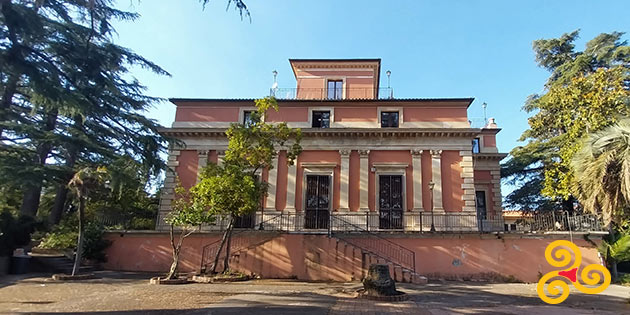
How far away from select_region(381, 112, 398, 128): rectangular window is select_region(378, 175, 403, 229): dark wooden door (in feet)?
9.49

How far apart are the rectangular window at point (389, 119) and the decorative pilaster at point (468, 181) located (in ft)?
12.5

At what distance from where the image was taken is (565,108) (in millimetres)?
16203

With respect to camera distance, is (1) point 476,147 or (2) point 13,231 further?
(1) point 476,147

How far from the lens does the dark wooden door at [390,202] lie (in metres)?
18.6

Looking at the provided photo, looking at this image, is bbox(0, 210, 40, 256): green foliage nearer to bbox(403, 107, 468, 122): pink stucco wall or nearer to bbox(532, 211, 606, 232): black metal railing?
bbox(403, 107, 468, 122): pink stucco wall

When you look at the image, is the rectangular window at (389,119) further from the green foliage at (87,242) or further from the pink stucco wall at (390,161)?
the green foliage at (87,242)

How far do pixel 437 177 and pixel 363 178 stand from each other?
382cm

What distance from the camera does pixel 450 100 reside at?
19.7 metres

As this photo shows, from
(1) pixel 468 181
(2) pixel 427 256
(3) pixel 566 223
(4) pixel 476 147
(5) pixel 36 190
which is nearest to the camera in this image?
(2) pixel 427 256

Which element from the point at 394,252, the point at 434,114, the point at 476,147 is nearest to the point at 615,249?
the point at 394,252

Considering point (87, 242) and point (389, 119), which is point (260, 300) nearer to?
point (87, 242)

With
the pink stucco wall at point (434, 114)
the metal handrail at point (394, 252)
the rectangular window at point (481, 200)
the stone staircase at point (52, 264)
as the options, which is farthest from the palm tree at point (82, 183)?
the rectangular window at point (481, 200)

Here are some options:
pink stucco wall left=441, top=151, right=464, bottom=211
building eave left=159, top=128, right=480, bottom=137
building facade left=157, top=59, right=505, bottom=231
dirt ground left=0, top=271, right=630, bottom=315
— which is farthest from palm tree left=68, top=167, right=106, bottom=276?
pink stucco wall left=441, top=151, right=464, bottom=211

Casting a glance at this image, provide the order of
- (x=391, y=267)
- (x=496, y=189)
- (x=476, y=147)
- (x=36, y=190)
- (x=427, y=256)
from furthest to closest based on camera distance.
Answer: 1. (x=476, y=147)
2. (x=496, y=189)
3. (x=36, y=190)
4. (x=427, y=256)
5. (x=391, y=267)
